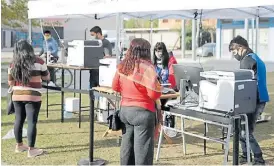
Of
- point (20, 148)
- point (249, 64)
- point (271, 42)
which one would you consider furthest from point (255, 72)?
point (271, 42)

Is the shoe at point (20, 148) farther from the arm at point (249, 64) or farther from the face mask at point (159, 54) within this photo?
the arm at point (249, 64)

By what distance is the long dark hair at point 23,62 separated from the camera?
5.54 m

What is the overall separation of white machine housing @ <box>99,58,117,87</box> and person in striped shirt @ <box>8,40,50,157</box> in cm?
74

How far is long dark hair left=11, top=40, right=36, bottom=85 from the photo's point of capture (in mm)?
Result: 5545

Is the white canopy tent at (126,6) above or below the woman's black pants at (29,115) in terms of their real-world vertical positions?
above

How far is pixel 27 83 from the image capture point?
5617mm

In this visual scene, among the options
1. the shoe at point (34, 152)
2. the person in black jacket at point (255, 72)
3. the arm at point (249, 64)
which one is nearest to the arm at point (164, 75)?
the person in black jacket at point (255, 72)

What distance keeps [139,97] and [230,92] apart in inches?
36.1

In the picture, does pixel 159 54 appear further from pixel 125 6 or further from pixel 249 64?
pixel 249 64

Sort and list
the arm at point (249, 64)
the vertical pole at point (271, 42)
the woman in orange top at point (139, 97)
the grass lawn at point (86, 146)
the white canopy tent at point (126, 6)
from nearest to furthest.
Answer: the woman in orange top at point (139, 97) → the white canopy tent at point (126, 6) → the arm at point (249, 64) → the grass lawn at point (86, 146) → the vertical pole at point (271, 42)

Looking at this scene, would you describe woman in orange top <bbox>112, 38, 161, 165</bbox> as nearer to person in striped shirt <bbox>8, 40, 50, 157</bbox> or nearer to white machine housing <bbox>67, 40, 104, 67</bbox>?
person in striped shirt <bbox>8, 40, 50, 157</bbox>

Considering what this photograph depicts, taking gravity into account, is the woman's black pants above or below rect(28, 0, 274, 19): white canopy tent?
below

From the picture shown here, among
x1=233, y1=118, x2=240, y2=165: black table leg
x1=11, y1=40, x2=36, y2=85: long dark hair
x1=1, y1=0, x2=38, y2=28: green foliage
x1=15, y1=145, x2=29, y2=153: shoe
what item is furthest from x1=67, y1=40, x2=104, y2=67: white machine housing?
x1=1, y1=0, x2=38, y2=28: green foliage

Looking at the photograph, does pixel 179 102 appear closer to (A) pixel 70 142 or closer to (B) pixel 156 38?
(A) pixel 70 142
